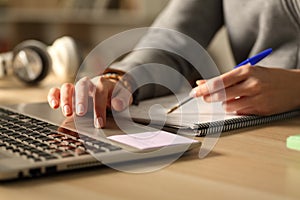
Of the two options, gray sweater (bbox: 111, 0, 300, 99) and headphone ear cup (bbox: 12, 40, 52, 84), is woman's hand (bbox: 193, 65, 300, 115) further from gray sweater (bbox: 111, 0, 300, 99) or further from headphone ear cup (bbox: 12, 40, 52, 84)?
headphone ear cup (bbox: 12, 40, 52, 84)

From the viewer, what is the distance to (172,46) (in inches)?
52.7

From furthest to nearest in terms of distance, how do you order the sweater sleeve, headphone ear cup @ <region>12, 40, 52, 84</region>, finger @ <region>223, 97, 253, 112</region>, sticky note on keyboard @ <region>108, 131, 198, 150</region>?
headphone ear cup @ <region>12, 40, 52, 84</region>, the sweater sleeve, finger @ <region>223, 97, 253, 112</region>, sticky note on keyboard @ <region>108, 131, 198, 150</region>

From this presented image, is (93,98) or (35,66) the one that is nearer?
(93,98)

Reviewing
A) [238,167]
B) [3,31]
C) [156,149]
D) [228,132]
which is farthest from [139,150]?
[3,31]

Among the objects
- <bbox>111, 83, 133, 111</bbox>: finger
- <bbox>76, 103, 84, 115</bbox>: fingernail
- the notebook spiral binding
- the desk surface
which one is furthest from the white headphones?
the desk surface

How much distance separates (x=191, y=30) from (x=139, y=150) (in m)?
0.77

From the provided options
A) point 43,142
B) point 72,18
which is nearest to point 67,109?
point 43,142

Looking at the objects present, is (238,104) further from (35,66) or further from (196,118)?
(35,66)

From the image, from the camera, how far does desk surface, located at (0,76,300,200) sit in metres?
0.59

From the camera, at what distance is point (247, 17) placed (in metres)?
1.33

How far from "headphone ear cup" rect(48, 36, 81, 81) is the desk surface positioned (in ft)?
2.70

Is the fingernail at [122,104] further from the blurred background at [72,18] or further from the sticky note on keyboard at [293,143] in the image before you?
the blurred background at [72,18]

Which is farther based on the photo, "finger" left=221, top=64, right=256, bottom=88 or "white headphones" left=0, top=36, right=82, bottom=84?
"white headphones" left=0, top=36, right=82, bottom=84

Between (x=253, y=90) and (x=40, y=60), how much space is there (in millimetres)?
716
